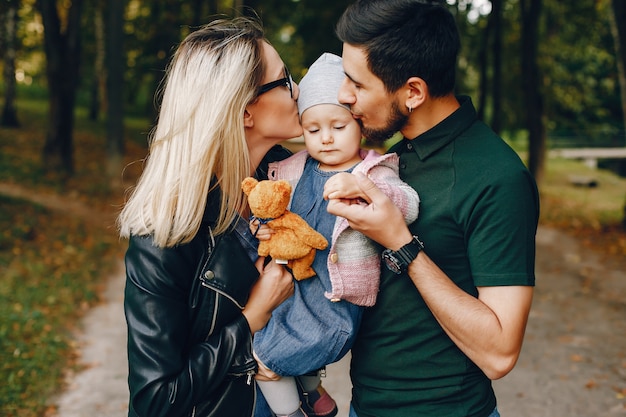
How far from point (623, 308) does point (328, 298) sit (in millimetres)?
7573

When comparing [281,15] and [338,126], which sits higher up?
[338,126]

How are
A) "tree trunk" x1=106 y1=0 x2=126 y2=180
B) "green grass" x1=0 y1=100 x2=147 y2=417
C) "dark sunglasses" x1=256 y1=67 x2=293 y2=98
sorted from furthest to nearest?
"tree trunk" x1=106 y1=0 x2=126 y2=180 < "green grass" x1=0 y1=100 x2=147 y2=417 < "dark sunglasses" x1=256 y1=67 x2=293 y2=98

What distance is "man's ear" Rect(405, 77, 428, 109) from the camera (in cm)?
251

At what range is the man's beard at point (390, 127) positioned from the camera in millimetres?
2586

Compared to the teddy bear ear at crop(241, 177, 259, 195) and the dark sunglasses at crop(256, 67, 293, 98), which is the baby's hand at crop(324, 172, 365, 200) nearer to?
the teddy bear ear at crop(241, 177, 259, 195)

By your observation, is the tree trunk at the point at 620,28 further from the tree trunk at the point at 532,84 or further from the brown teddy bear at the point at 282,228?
the brown teddy bear at the point at 282,228

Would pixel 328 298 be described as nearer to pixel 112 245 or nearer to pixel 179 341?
pixel 179 341

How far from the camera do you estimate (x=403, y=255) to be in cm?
226

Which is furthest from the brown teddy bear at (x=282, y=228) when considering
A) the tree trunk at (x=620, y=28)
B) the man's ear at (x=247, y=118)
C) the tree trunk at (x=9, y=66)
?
the tree trunk at (x=9, y=66)

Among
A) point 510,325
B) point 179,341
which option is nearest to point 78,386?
point 179,341

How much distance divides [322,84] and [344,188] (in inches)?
28.4

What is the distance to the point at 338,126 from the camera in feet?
9.04

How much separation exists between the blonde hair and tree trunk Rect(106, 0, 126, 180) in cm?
1236

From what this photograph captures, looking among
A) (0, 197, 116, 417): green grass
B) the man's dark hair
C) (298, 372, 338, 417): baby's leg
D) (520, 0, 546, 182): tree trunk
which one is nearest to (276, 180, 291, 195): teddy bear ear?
the man's dark hair
